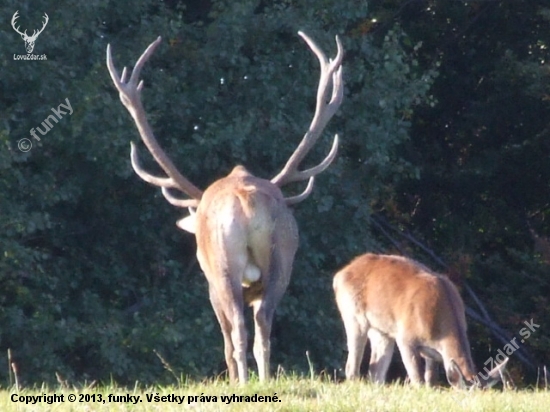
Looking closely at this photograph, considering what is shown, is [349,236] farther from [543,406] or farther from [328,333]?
[543,406]

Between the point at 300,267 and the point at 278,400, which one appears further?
the point at 300,267

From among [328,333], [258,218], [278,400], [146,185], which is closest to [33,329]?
[146,185]

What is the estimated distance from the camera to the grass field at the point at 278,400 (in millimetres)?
5969

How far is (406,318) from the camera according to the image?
Result: 8.96 meters

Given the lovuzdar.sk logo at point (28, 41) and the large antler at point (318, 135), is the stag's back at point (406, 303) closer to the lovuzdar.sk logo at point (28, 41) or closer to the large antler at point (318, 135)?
the large antler at point (318, 135)

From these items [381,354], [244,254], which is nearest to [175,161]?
[381,354]

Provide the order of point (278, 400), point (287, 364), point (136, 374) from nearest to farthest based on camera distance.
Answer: point (278, 400), point (136, 374), point (287, 364)

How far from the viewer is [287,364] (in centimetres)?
1321

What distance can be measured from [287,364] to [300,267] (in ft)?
3.53

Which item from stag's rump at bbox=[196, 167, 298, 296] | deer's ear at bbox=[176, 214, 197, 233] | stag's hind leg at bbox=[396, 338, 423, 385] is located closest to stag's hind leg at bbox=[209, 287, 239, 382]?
stag's rump at bbox=[196, 167, 298, 296]

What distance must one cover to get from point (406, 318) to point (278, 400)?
3.00m

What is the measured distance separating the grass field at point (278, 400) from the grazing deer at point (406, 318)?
1.59 meters

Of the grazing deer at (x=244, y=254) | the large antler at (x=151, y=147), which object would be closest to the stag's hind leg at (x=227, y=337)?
the grazing deer at (x=244, y=254)

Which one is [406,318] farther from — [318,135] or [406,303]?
[318,135]
